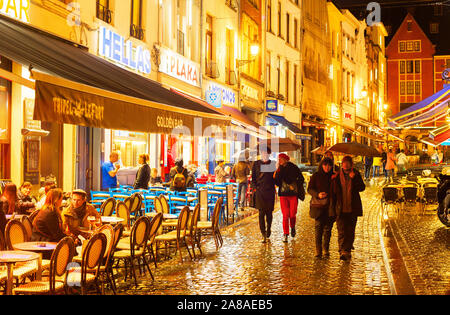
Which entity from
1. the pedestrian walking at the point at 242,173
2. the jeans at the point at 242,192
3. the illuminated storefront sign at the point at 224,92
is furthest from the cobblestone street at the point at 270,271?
the illuminated storefront sign at the point at 224,92

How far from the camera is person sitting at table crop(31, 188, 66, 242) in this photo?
7590mm

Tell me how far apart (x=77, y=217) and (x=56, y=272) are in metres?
2.41

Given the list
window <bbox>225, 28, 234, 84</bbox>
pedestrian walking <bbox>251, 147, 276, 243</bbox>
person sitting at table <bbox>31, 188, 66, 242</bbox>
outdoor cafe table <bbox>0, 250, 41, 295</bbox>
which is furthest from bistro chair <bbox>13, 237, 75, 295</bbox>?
window <bbox>225, 28, 234, 84</bbox>

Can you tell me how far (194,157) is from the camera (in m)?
23.0

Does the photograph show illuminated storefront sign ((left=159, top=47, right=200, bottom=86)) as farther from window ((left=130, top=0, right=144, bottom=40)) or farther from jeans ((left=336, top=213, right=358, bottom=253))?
jeans ((left=336, top=213, right=358, bottom=253))

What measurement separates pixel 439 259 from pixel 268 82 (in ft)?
75.0

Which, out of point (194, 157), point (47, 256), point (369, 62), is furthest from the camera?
point (369, 62)

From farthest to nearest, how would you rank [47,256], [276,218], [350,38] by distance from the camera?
1. [350,38]
2. [276,218]
3. [47,256]

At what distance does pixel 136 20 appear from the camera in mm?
17469

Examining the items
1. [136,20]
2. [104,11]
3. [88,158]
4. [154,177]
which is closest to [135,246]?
[88,158]

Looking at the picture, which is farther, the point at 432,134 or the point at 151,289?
the point at 432,134

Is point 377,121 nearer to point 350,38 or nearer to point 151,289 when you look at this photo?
point 350,38

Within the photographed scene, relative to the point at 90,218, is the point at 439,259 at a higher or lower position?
lower
